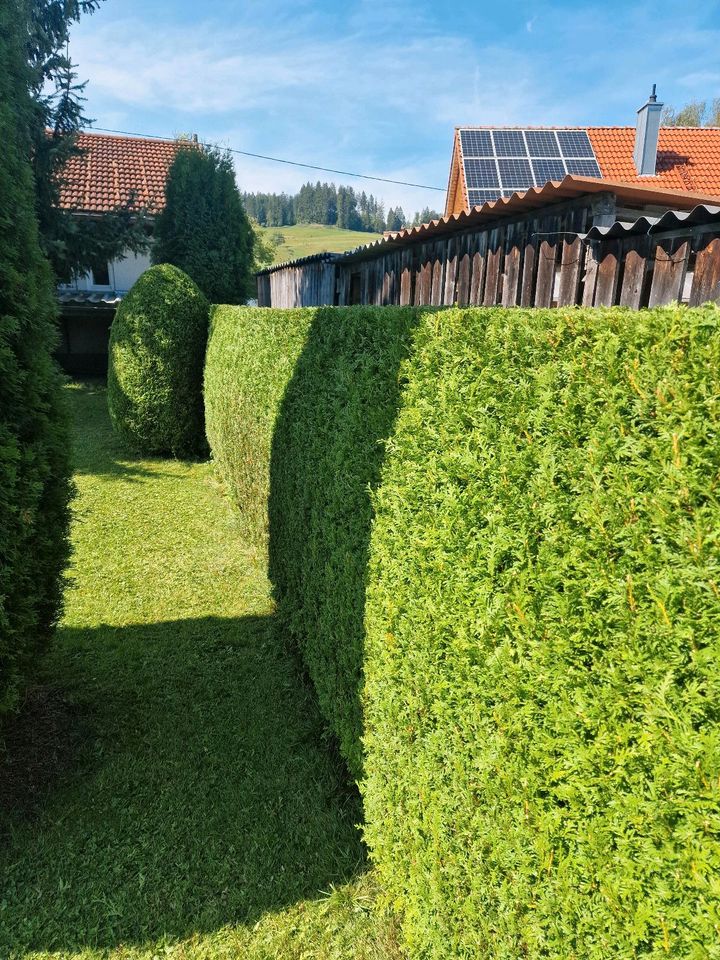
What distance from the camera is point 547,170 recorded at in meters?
12.2

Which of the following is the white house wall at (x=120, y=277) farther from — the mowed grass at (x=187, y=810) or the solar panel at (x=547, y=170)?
the mowed grass at (x=187, y=810)

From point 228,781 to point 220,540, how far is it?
13.9 feet

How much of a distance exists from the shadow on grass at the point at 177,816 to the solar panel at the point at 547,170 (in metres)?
11.0

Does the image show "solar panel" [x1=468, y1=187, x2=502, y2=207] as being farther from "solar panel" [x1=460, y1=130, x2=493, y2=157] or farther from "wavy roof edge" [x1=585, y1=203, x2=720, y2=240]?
"wavy roof edge" [x1=585, y1=203, x2=720, y2=240]

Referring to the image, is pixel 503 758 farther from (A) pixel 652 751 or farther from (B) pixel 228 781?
(B) pixel 228 781

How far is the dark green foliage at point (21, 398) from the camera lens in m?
3.06

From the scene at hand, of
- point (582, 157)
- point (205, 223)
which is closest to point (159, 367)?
point (205, 223)

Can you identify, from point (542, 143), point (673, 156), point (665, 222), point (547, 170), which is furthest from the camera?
point (673, 156)

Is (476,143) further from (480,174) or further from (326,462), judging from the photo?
(326,462)

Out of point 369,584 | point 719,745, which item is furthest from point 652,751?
point 369,584

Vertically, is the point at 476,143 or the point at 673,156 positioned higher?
the point at 673,156

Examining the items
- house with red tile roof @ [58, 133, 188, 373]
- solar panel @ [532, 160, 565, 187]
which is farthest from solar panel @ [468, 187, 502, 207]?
house with red tile roof @ [58, 133, 188, 373]

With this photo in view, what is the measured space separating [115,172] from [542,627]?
90.2ft

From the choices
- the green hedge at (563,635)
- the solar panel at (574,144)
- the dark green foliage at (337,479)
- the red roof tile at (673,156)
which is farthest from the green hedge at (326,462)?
the red roof tile at (673,156)
